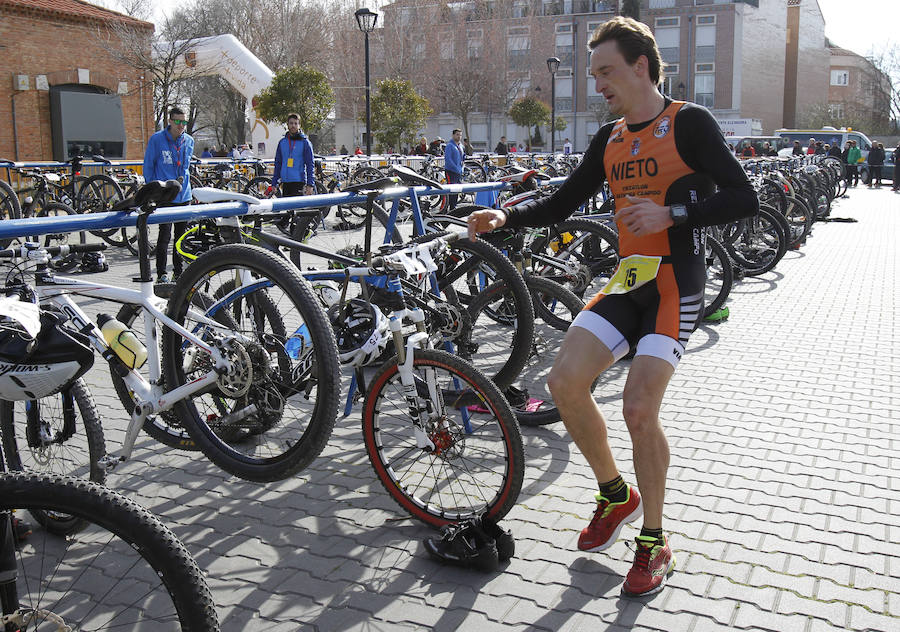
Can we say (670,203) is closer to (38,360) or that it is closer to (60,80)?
(38,360)

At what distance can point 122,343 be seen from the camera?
3.29 metres

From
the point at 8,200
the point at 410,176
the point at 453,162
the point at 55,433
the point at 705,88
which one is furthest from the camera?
the point at 705,88

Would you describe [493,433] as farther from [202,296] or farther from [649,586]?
[202,296]

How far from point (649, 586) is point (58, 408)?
2397 mm

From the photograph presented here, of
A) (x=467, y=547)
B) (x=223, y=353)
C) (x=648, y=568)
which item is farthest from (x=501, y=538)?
(x=223, y=353)

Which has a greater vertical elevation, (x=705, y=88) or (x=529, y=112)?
(x=705, y=88)

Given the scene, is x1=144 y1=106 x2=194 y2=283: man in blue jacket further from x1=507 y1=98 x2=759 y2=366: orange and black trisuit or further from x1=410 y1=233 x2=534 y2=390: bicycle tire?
x1=507 y1=98 x2=759 y2=366: orange and black trisuit

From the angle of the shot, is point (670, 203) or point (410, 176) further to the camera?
point (410, 176)

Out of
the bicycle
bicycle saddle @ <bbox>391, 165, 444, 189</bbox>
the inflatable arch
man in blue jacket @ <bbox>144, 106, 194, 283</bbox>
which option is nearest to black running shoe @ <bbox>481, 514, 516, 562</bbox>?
the bicycle

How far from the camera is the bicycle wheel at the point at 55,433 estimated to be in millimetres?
3371

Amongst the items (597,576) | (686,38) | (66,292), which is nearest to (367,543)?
(597,576)

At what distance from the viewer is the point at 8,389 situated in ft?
7.91

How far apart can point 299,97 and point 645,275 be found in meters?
23.8

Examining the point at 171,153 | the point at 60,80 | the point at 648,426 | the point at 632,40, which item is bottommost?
the point at 648,426
